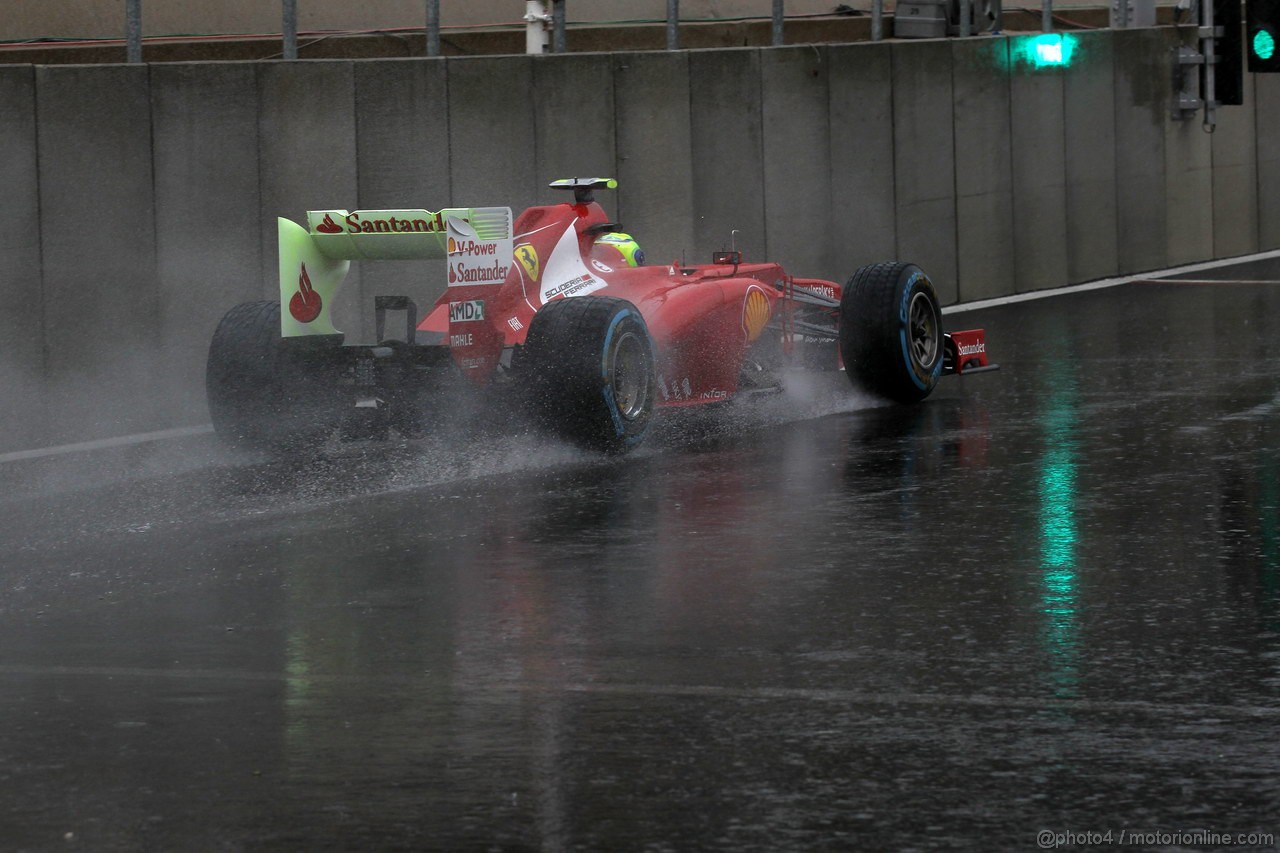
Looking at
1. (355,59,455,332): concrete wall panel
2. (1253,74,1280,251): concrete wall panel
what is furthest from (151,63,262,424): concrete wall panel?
(1253,74,1280,251): concrete wall panel

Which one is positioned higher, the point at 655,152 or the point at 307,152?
the point at 655,152

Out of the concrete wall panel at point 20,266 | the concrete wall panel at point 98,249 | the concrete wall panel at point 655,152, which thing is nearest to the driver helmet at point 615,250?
the concrete wall panel at point 98,249

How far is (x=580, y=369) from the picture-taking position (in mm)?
10797

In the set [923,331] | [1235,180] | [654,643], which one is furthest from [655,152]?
[654,643]

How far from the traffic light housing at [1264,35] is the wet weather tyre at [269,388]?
34.3 ft

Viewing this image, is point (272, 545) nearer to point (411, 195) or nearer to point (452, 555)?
point (452, 555)

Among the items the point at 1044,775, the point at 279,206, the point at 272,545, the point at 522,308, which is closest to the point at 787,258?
the point at 279,206

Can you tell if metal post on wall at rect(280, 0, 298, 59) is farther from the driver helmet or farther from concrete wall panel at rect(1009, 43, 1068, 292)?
concrete wall panel at rect(1009, 43, 1068, 292)

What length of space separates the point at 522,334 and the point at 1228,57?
43.3ft

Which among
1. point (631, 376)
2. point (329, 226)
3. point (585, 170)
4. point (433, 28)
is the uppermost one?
point (433, 28)

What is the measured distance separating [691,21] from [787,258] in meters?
5.69

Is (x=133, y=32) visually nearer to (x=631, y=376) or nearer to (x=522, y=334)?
(x=522, y=334)

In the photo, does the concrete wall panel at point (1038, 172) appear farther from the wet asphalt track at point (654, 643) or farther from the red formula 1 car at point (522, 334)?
the wet asphalt track at point (654, 643)

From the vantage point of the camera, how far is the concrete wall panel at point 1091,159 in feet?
70.7
